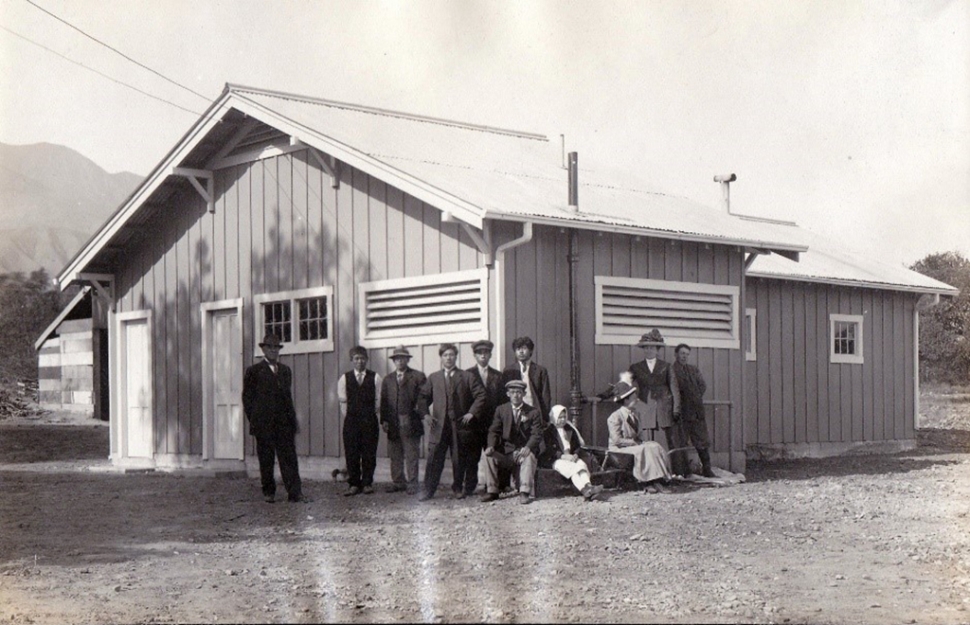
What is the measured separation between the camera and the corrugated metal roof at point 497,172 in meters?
13.1

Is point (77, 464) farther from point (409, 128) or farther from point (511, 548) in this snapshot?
point (511, 548)

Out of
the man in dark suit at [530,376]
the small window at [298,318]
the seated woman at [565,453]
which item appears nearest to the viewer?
the seated woman at [565,453]

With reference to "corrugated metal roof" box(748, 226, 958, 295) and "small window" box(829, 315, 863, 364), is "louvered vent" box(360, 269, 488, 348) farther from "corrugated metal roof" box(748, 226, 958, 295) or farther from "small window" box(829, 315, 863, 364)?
"small window" box(829, 315, 863, 364)

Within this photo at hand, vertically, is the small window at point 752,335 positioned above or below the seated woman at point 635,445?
above

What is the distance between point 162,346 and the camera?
1777 centimetres

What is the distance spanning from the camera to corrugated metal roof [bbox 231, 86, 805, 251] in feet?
43.1

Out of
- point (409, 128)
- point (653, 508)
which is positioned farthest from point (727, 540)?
point (409, 128)

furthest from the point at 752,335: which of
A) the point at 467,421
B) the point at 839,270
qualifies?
the point at 467,421

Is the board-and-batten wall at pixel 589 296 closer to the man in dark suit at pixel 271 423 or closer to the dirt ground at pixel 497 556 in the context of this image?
the dirt ground at pixel 497 556

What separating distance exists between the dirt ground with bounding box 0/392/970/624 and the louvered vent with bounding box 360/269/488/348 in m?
1.87

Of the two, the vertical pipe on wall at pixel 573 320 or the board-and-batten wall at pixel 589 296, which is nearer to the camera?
the board-and-batten wall at pixel 589 296

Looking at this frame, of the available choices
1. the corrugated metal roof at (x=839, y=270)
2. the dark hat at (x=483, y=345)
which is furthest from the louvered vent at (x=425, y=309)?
the corrugated metal roof at (x=839, y=270)

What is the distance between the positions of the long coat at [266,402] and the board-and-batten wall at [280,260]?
1662 mm

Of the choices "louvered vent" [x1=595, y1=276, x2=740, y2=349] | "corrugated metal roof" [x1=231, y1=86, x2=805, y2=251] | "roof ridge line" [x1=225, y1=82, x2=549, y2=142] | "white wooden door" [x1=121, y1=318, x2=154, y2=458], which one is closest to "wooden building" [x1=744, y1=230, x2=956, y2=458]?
"louvered vent" [x1=595, y1=276, x2=740, y2=349]
